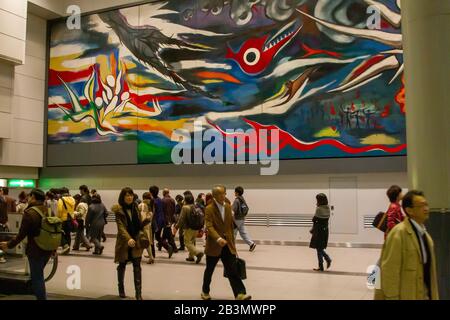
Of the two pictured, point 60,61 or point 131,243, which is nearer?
point 131,243

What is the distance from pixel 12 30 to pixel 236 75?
8.40 metres

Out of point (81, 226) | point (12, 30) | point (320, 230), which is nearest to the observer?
point (320, 230)

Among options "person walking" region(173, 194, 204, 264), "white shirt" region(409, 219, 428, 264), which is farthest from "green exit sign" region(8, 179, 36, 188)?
"white shirt" region(409, 219, 428, 264)

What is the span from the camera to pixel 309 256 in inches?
449

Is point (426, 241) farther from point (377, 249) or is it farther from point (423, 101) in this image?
point (377, 249)

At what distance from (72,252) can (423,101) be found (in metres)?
9.31

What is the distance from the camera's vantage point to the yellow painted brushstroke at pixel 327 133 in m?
14.0

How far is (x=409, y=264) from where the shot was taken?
3.27m

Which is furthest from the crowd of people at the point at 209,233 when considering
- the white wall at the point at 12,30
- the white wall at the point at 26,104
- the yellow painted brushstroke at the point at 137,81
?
the white wall at the point at 12,30

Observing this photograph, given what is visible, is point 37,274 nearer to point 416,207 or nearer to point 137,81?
point 416,207

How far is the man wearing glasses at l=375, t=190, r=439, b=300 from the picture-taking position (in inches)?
128

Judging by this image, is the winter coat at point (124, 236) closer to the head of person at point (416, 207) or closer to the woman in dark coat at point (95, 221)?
the head of person at point (416, 207)

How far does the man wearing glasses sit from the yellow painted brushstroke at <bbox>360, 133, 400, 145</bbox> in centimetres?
1051

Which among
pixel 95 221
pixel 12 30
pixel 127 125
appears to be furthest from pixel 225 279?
pixel 12 30
